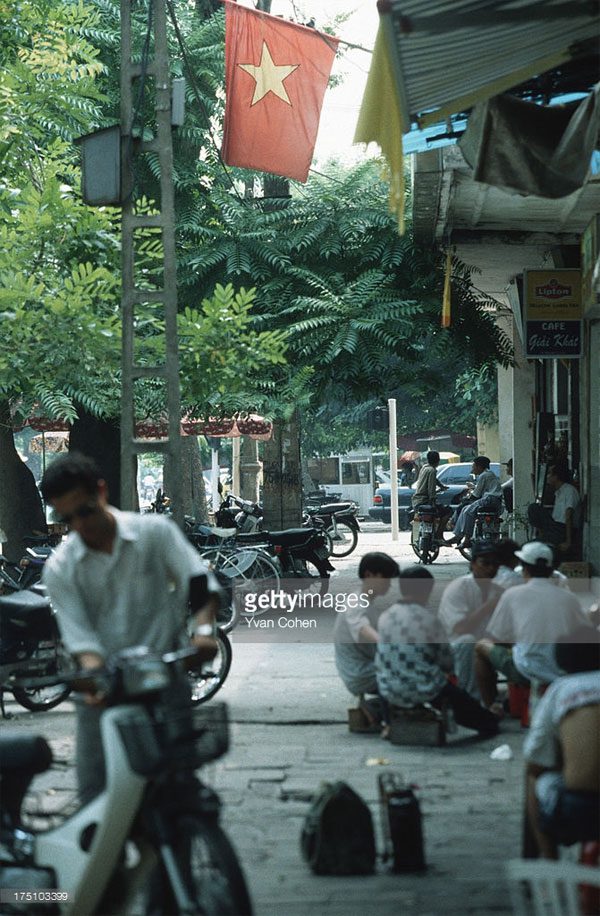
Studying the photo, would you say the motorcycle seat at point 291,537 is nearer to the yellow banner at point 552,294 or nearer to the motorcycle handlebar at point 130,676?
the yellow banner at point 552,294

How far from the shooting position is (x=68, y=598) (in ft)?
15.1

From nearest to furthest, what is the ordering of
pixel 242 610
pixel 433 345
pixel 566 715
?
pixel 566 715 < pixel 242 610 < pixel 433 345

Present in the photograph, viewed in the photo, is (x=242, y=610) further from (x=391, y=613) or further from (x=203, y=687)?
(x=391, y=613)

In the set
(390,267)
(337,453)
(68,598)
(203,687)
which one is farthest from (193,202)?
(337,453)

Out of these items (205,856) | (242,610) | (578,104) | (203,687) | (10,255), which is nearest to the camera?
(205,856)

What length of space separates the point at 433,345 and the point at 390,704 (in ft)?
28.2

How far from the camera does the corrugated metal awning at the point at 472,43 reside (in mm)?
5602

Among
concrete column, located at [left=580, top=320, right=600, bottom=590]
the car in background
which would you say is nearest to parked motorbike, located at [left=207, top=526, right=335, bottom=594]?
concrete column, located at [left=580, top=320, right=600, bottom=590]

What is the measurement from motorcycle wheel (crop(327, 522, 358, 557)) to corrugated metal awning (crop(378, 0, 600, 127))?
669 inches

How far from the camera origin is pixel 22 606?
9.54 meters

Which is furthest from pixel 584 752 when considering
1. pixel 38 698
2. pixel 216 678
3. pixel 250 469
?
pixel 250 469

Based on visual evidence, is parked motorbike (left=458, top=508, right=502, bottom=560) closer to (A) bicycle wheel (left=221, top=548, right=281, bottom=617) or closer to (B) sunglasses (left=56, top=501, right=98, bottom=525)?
(A) bicycle wheel (left=221, top=548, right=281, bottom=617)

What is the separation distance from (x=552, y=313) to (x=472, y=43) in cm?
879

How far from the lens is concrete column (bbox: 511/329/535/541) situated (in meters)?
20.7
